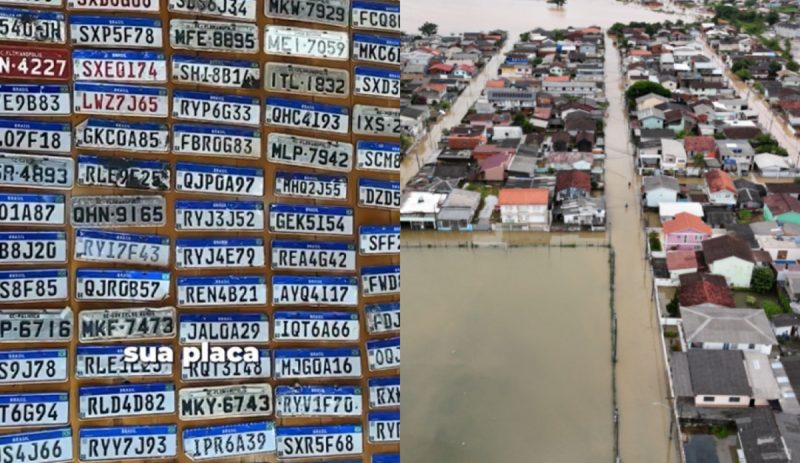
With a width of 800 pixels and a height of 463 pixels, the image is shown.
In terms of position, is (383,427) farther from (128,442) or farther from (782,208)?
(782,208)

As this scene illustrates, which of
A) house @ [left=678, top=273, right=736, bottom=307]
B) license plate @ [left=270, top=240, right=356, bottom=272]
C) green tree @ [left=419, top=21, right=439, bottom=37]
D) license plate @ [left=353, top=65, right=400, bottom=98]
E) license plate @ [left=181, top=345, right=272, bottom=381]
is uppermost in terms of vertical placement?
green tree @ [left=419, top=21, right=439, bottom=37]

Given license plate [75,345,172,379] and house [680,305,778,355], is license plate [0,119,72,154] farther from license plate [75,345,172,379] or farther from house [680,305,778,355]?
house [680,305,778,355]

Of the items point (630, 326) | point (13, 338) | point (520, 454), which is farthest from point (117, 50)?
point (630, 326)

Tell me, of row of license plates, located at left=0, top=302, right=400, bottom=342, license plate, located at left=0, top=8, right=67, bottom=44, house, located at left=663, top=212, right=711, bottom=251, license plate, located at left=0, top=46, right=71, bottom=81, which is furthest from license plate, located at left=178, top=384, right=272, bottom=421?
house, located at left=663, top=212, right=711, bottom=251

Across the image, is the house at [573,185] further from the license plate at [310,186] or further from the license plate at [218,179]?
the license plate at [218,179]

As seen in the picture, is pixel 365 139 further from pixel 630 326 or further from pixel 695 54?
pixel 695 54

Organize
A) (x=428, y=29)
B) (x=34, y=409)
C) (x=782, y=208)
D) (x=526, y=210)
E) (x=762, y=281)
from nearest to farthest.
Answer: (x=34, y=409) → (x=762, y=281) → (x=782, y=208) → (x=526, y=210) → (x=428, y=29)

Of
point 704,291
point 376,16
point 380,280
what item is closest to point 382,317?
point 380,280

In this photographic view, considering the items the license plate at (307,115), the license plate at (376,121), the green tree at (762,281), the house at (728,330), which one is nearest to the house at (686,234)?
the green tree at (762,281)

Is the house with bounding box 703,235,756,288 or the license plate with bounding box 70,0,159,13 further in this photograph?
the house with bounding box 703,235,756,288
